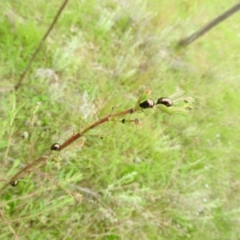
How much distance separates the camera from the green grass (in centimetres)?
199

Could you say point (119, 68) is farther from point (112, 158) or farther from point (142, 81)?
point (112, 158)

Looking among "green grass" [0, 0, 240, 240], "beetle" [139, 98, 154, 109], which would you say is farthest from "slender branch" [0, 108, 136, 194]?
"green grass" [0, 0, 240, 240]

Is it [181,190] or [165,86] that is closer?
[181,190]

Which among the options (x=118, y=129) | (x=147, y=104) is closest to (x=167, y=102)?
(x=147, y=104)

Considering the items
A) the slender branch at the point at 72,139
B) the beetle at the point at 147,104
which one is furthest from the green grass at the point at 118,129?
the beetle at the point at 147,104

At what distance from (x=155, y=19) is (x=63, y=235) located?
8.00 feet

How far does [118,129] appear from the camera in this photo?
2453 millimetres

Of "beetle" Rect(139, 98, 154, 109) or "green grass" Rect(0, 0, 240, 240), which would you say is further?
"green grass" Rect(0, 0, 240, 240)

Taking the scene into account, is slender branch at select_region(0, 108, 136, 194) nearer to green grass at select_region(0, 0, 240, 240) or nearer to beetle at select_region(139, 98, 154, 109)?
beetle at select_region(139, 98, 154, 109)

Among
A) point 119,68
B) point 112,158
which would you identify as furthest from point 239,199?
point 119,68

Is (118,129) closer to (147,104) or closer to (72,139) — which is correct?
(72,139)

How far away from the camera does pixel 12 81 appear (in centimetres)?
220

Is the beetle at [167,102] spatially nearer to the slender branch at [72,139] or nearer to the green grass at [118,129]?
the slender branch at [72,139]

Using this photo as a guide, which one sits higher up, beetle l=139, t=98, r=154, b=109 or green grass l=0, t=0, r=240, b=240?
beetle l=139, t=98, r=154, b=109
